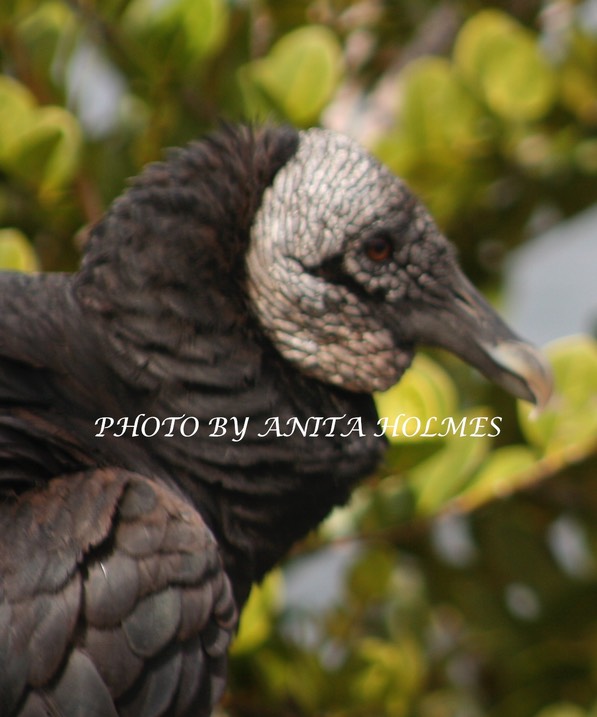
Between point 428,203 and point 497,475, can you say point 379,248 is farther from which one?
point 428,203

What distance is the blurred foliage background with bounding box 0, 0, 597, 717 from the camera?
197cm

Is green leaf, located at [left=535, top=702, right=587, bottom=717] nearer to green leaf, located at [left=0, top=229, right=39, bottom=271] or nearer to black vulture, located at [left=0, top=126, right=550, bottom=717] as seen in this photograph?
black vulture, located at [left=0, top=126, right=550, bottom=717]

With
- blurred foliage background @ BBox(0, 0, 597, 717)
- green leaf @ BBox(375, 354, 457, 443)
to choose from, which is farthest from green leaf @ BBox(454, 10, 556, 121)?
green leaf @ BBox(375, 354, 457, 443)

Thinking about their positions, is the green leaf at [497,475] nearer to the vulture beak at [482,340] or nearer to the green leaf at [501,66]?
the vulture beak at [482,340]

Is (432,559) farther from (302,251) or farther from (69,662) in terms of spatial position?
(69,662)

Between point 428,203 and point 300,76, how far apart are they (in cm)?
38

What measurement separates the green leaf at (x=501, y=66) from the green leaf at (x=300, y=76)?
0.91 ft

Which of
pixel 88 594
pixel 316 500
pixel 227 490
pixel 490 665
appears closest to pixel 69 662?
pixel 88 594

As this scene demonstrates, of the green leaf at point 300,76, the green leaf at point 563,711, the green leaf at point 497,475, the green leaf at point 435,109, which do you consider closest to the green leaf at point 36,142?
the green leaf at point 300,76

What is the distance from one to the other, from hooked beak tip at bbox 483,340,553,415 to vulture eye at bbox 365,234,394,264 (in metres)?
0.19

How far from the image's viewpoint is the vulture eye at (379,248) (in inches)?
62.2

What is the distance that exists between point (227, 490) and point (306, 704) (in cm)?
75

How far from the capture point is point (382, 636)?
7.75 ft

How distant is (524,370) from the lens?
5.19 ft
